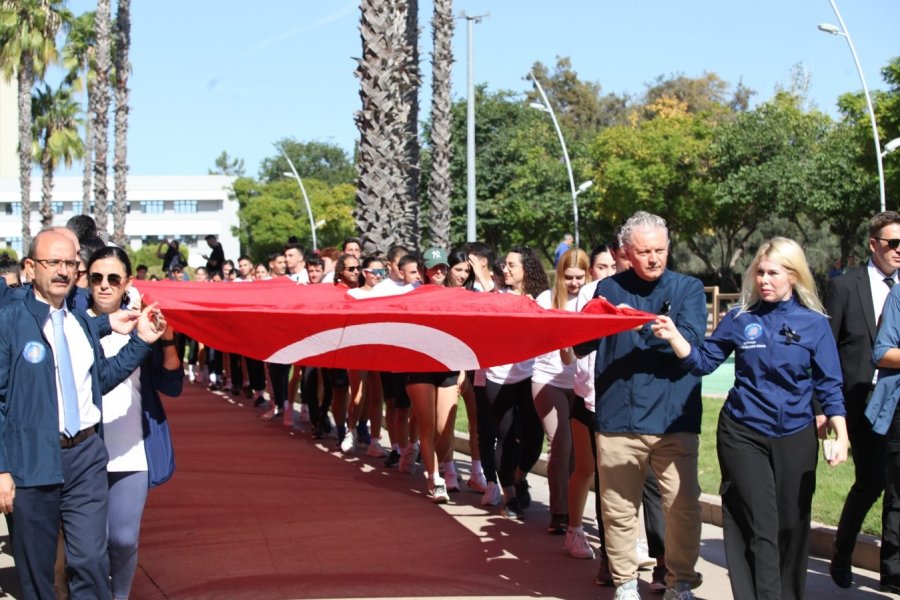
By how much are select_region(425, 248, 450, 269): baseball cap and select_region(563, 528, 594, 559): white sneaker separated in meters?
3.65

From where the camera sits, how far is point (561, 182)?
59.3 m

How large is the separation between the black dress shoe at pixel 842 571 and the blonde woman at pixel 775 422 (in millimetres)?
1207

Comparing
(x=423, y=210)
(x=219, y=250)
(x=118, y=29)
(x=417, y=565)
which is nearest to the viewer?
(x=417, y=565)

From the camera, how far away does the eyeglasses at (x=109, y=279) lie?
5.86 metres

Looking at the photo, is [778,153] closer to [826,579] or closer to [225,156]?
[826,579]

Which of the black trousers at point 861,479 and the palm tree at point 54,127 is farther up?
the palm tree at point 54,127

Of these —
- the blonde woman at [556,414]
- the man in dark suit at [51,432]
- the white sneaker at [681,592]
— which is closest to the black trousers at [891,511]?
the white sneaker at [681,592]

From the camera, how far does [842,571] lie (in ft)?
22.7

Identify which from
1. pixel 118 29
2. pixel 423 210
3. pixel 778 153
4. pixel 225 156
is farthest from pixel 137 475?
pixel 225 156

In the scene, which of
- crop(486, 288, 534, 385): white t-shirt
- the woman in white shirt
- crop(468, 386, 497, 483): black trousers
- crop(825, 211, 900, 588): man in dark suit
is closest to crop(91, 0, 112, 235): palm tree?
crop(468, 386, 497, 483): black trousers

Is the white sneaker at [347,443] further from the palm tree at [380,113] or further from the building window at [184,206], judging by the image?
the building window at [184,206]

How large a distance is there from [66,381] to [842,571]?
453cm

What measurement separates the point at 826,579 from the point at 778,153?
42.5 m

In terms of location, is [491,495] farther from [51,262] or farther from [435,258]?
[51,262]
